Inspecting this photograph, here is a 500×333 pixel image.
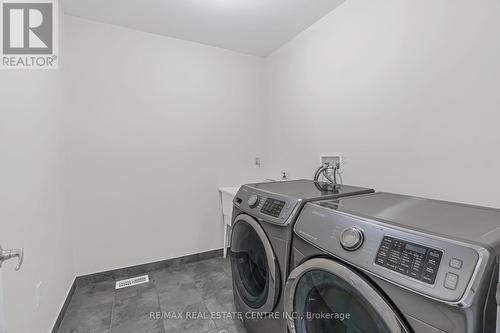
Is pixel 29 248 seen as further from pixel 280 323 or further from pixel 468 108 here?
pixel 468 108

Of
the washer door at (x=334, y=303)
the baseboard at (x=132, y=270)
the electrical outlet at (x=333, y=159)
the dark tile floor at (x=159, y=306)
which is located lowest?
the dark tile floor at (x=159, y=306)

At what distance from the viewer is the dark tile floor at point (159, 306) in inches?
63.4

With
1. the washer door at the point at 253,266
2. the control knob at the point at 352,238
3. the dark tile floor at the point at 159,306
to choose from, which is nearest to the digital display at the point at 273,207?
the washer door at the point at 253,266

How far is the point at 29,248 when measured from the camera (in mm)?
1213

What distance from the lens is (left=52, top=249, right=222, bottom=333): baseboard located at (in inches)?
81.7

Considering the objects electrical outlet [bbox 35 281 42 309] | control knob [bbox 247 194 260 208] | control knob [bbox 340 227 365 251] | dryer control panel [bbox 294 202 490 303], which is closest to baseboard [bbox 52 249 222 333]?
electrical outlet [bbox 35 281 42 309]

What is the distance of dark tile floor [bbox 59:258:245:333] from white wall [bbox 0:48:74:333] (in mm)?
206

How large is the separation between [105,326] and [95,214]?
3.06 ft

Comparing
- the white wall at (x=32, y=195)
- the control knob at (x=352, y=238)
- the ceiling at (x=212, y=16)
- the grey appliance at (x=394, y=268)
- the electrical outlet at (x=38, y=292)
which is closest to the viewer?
the grey appliance at (x=394, y=268)

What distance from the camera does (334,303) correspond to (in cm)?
91

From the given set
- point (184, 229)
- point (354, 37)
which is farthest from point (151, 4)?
point (184, 229)

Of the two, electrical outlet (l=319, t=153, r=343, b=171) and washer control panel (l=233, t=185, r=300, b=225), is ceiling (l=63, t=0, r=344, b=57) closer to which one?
electrical outlet (l=319, t=153, r=343, b=171)

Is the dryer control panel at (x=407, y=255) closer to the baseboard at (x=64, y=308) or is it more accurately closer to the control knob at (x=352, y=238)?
the control knob at (x=352, y=238)

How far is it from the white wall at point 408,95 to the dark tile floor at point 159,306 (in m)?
1.38
